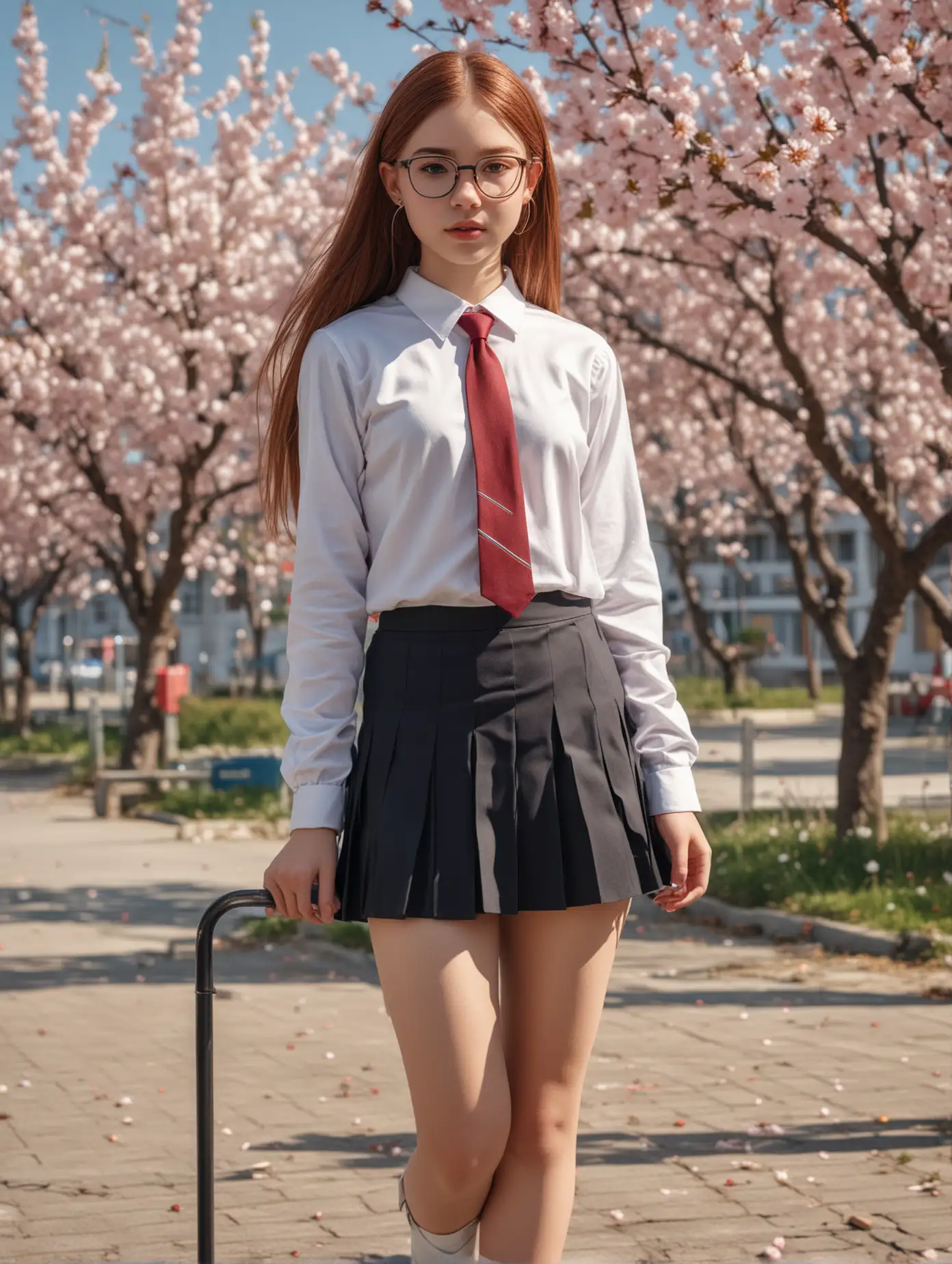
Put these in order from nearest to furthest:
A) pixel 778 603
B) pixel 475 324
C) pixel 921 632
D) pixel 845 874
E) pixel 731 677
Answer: pixel 475 324
pixel 845 874
pixel 731 677
pixel 921 632
pixel 778 603

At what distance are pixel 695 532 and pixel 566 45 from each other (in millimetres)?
33851

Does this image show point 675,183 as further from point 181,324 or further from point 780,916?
point 181,324

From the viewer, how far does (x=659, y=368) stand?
21656mm

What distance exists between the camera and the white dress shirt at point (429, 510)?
2.55 meters

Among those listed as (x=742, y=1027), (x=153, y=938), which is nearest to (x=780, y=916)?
(x=742, y=1027)

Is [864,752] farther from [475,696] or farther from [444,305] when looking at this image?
[475,696]

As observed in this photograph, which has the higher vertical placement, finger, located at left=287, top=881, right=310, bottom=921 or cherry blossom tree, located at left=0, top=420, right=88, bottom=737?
cherry blossom tree, located at left=0, top=420, right=88, bottom=737

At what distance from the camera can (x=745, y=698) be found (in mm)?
32938

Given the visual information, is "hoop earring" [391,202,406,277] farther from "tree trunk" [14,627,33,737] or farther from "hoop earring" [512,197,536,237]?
"tree trunk" [14,627,33,737]

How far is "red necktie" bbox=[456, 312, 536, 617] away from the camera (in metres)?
2.49

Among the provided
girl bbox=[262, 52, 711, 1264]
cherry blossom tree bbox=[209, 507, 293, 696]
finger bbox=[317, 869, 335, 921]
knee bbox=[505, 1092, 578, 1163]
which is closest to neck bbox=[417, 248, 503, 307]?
girl bbox=[262, 52, 711, 1264]

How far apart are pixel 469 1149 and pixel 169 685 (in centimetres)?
1684

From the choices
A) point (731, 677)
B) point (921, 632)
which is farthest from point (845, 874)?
point (921, 632)

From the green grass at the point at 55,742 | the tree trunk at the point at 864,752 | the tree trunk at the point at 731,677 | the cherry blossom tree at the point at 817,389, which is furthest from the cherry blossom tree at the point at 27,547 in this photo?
the tree trunk at the point at 731,677
